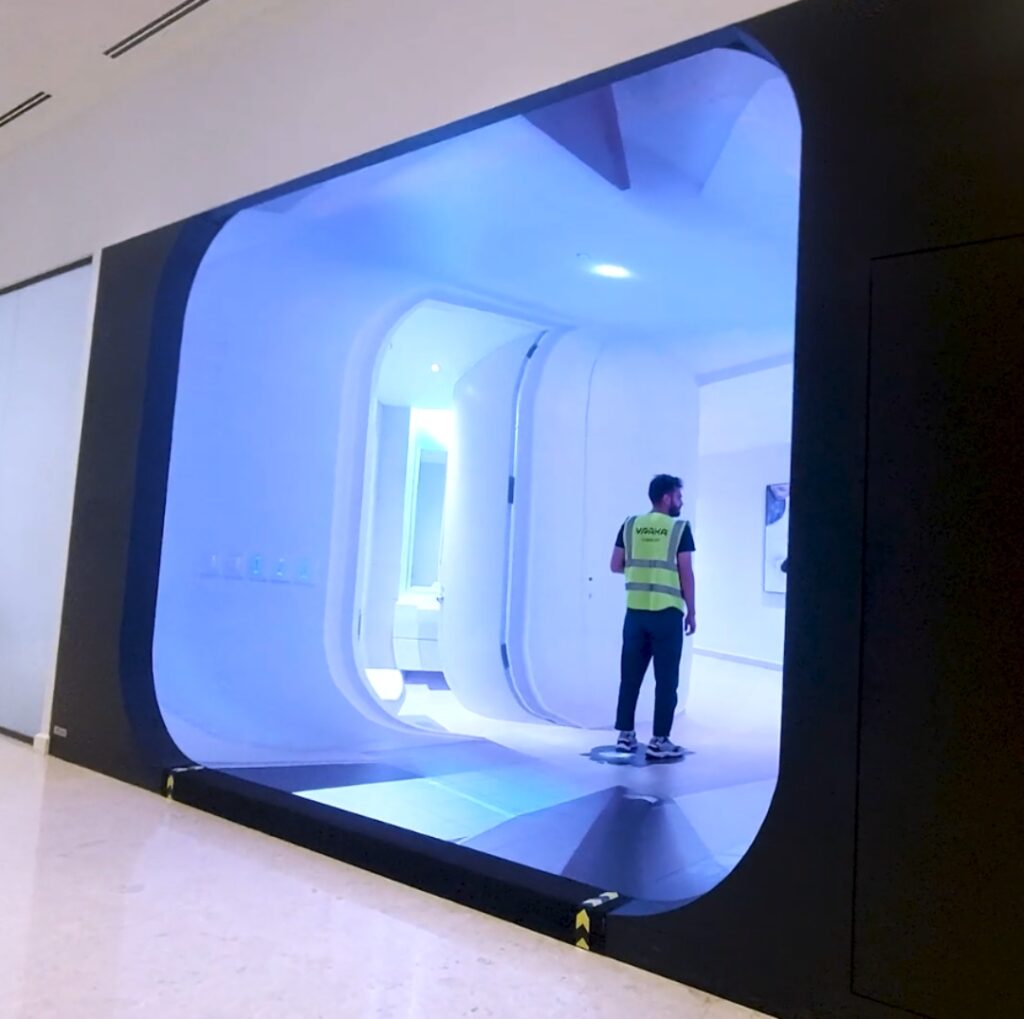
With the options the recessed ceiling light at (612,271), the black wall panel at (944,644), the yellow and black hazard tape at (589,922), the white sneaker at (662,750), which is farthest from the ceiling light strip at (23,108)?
the white sneaker at (662,750)

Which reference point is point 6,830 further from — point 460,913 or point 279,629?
point 279,629

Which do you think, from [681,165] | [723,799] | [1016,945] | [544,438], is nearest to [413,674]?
[544,438]

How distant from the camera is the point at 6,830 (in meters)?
2.46

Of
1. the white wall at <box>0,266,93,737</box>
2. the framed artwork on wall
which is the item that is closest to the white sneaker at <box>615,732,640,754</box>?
the white wall at <box>0,266,93,737</box>

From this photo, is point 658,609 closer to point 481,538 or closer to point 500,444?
point 481,538

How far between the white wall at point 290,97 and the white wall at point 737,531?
16.1 ft

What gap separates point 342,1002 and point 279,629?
260 centimetres

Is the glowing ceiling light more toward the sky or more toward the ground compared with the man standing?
more toward the ground

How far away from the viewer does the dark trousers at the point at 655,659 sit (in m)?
4.40

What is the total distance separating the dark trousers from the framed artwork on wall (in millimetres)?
3974

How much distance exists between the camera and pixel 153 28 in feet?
10.5

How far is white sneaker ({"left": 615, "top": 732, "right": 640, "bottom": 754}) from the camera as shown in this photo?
4.41 meters

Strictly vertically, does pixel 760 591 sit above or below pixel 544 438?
below

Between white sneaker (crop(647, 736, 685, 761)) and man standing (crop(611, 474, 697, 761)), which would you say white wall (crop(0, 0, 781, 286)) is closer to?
man standing (crop(611, 474, 697, 761))
